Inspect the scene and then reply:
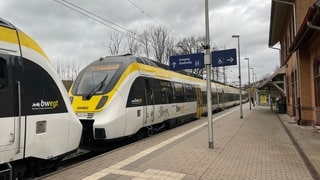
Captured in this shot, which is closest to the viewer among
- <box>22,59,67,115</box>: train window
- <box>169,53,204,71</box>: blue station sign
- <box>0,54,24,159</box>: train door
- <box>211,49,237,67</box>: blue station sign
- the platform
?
<box>0,54,24,159</box>: train door

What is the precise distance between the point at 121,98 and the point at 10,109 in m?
5.29

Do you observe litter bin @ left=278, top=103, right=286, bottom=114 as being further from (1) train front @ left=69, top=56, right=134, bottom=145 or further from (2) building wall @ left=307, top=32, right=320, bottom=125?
(1) train front @ left=69, top=56, right=134, bottom=145

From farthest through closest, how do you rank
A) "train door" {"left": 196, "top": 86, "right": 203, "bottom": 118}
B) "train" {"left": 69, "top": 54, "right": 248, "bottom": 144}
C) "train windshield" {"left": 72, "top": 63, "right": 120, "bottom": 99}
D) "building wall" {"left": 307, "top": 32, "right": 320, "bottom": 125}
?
"train door" {"left": 196, "top": 86, "right": 203, "bottom": 118} < "building wall" {"left": 307, "top": 32, "right": 320, "bottom": 125} < "train windshield" {"left": 72, "top": 63, "right": 120, "bottom": 99} < "train" {"left": 69, "top": 54, "right": 248, "bottom": 144}

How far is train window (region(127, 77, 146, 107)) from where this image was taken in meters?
11.2

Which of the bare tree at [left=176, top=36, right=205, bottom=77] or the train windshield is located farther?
the bare tree at [left=176, top=36, right=205, bottom=77]

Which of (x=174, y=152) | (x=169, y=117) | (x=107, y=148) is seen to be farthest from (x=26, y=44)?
(x=169, y=117)

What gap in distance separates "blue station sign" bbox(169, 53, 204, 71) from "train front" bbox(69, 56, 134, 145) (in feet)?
5.70

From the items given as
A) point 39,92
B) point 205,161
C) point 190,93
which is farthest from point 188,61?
point 190,93

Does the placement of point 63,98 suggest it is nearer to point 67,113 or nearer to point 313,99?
point 67,113

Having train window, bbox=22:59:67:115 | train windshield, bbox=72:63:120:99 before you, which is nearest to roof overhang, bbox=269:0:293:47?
train windshield, bbox=72:63:120:99

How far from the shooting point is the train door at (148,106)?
12.5 meters

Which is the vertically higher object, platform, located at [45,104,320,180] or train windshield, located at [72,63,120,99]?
train windshield, located at [72,63,120,99]

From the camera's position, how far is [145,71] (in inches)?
504

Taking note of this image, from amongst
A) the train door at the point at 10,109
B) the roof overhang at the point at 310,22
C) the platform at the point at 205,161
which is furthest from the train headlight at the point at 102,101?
the roof overhang at the point at 310,22
